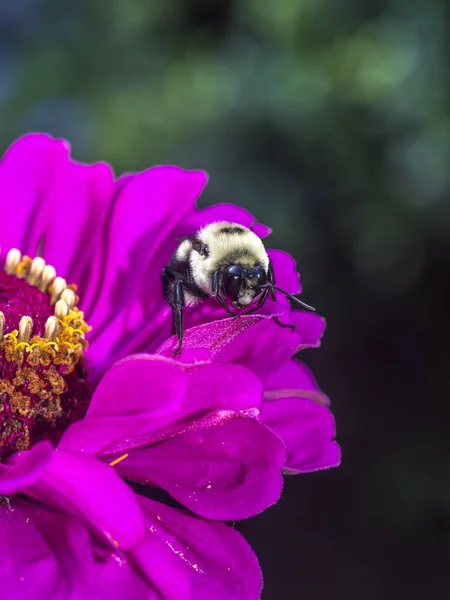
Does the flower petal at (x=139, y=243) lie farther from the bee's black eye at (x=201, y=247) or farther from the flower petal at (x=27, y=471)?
the flower petal at (x=27, y=471)

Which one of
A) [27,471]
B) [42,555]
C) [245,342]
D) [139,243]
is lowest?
[42,555]

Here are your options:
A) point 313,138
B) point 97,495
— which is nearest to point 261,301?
point 97,495

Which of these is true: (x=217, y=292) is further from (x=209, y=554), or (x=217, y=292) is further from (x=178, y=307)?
(x=209, y=554)

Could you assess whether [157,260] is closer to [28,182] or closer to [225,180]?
[28,182]

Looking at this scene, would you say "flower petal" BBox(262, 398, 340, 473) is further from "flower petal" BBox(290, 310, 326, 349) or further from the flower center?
the flower center

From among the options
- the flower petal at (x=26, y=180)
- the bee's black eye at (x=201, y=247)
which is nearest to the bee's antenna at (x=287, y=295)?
the bee's black eye at (x=201, y=247)

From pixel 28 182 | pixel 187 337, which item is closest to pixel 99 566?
pixel 187 337
